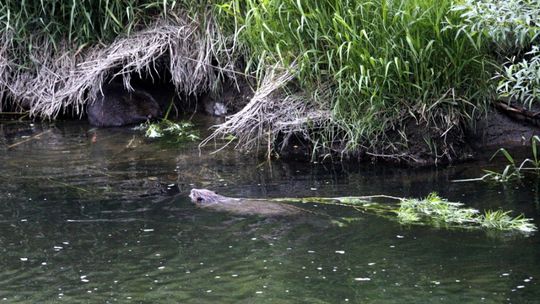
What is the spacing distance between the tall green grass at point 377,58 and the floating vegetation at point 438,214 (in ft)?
3.30

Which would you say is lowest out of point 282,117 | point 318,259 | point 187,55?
point 318,259

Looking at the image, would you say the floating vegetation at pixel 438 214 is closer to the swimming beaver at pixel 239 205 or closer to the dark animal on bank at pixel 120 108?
the swimming beaver at pixel 239 205

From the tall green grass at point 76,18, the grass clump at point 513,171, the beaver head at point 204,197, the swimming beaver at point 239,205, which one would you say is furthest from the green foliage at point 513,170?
the tall green grass at point 76,18

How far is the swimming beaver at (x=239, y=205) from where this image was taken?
6223 mm

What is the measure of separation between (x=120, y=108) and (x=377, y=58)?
334 centimetres

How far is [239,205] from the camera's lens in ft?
21.0

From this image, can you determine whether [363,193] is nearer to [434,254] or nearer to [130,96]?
[434,254]

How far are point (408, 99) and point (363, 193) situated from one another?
1.04 meters

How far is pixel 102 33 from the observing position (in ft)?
30.1

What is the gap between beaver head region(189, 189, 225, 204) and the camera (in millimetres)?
6465

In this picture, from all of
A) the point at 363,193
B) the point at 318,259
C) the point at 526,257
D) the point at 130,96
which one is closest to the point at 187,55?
the point at 130,96

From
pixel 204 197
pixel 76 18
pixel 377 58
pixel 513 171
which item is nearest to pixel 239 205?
pixel 204 197

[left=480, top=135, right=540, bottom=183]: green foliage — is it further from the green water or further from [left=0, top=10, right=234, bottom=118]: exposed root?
[left=0, top=10, right=234, bottom=118]: exposed root

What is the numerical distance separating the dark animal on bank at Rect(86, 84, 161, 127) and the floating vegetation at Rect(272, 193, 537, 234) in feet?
11.6
